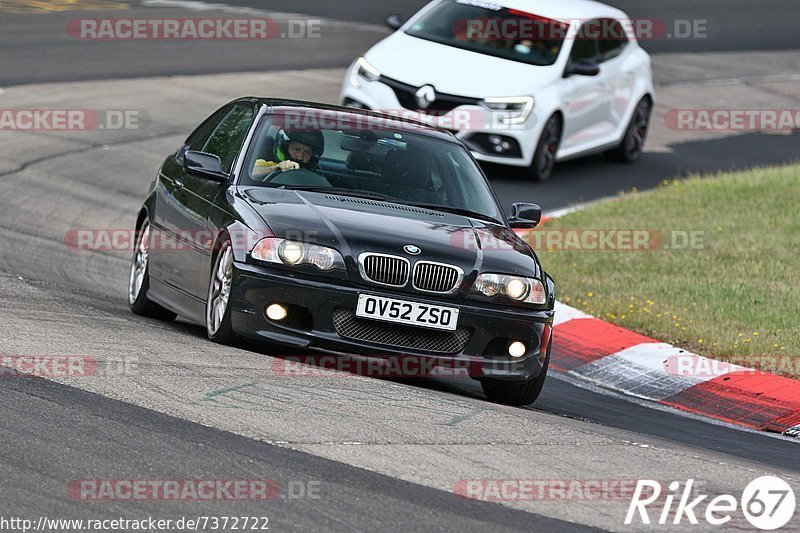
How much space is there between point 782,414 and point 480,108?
7.54 metres

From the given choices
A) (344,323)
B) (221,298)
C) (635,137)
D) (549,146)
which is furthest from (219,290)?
(635,137)

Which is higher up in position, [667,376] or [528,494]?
[528,494]

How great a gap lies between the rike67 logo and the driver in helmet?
3.57 m

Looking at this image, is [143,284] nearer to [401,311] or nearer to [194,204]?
[194,204]

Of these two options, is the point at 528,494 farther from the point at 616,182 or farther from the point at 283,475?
the point at 616,182

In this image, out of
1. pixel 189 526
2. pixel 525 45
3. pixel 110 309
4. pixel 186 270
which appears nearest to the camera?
pixel 189 526

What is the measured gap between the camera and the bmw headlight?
8266 mm

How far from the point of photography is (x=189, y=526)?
530cm

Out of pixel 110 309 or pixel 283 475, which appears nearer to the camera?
pixel 283 475

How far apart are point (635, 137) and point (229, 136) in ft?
33.8

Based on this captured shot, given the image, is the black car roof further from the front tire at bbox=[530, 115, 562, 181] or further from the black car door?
the front tire at bbox=[530, 115, 562, 181]

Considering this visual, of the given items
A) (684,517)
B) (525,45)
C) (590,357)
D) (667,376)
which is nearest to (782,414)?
(667,376)

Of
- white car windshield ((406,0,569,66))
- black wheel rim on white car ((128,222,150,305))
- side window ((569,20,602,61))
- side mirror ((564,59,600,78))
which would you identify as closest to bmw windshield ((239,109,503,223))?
A: black wheel rim on white car ((128,222,150,305))

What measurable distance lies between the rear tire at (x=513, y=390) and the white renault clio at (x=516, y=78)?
748cm
